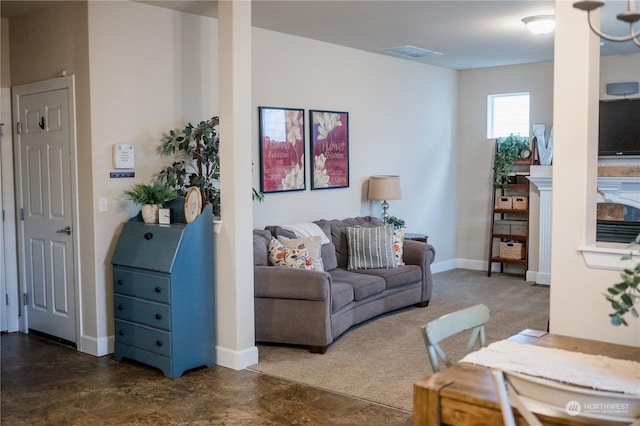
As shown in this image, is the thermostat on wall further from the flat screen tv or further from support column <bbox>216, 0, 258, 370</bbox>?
the flat screen tv

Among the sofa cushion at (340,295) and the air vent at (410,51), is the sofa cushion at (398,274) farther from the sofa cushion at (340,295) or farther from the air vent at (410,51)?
the air vent at (410,51)

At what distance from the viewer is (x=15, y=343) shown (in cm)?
520

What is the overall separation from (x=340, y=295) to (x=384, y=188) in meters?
2.12

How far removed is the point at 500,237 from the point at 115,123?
5.10 m

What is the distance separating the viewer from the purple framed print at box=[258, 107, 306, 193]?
593cm

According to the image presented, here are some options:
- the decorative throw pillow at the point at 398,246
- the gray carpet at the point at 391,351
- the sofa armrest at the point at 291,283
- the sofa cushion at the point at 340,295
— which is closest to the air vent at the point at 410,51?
the decorative throw pillow at the point at 398,246

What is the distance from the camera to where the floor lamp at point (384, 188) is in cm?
700

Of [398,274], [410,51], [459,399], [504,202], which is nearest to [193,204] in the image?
[398,274]

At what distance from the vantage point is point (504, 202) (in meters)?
8.14

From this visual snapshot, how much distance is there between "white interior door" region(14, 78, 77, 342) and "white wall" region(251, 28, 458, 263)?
1.60m

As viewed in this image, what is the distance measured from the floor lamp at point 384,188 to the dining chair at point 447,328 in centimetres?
438

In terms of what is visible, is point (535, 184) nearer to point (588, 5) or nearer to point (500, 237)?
point (500, 237)

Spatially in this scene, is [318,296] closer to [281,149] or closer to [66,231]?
[281,149]

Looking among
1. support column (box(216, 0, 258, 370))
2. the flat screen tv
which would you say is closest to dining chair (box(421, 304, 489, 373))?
support column (box(216, 0, 258, 370))
